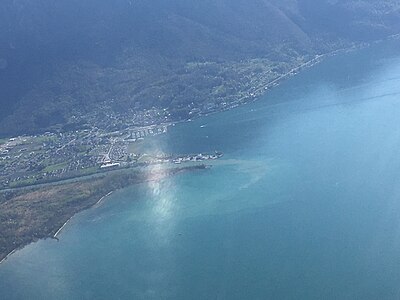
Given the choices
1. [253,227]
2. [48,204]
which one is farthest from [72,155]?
[253,227]

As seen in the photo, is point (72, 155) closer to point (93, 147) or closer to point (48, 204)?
point (93, 147)

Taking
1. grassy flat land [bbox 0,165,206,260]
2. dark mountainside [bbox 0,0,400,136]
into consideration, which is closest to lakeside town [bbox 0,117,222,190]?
grassy flat land [bbox 0,165,206,260]

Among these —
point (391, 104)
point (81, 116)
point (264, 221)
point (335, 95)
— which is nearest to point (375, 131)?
point (391, 104)

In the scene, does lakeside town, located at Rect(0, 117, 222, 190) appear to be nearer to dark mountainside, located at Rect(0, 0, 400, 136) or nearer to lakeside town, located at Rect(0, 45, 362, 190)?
lakeside town, located at Rect(0, 45, 362, 190)

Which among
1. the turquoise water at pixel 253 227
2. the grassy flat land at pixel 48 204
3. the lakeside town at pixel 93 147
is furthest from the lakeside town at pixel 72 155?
the turquoise water at pixel 253 227

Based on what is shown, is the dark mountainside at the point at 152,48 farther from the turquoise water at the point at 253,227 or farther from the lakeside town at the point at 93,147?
the turquoise water at the point at 253,227
